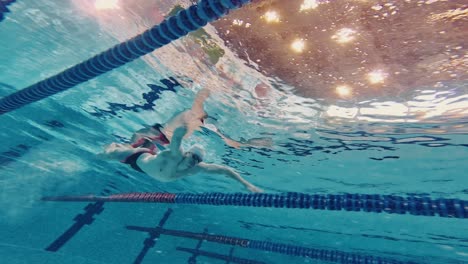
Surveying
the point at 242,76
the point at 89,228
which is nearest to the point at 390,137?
the point at 242,76

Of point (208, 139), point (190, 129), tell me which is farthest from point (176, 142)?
point (208, 139)

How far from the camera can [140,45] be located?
4441mm

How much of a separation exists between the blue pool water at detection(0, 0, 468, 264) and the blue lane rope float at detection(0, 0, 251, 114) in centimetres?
177

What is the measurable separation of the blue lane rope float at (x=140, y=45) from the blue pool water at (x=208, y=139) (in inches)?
69.5

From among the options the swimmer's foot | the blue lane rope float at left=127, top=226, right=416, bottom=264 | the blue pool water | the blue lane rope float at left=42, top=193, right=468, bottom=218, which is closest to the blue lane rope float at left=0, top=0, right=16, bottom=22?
the blue pool water

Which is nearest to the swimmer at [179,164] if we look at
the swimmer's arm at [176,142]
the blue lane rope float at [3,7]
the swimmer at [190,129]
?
the swimmer's arm at [176,142]

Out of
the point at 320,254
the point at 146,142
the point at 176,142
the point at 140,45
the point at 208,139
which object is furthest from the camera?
the point at 146,142

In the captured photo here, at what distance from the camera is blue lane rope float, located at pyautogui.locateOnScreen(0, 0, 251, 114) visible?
3.56 meters

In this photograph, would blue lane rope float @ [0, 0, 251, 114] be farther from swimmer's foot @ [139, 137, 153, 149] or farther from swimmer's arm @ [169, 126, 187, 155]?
swimmer's foot @ [139, 137, 153, 149]

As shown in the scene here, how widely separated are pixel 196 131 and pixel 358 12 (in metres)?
7.32

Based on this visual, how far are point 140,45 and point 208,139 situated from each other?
7.27 meters

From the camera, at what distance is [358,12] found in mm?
4953

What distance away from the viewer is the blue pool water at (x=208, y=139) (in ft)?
23.3

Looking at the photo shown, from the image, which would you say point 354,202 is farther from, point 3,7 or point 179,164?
point 3,7
